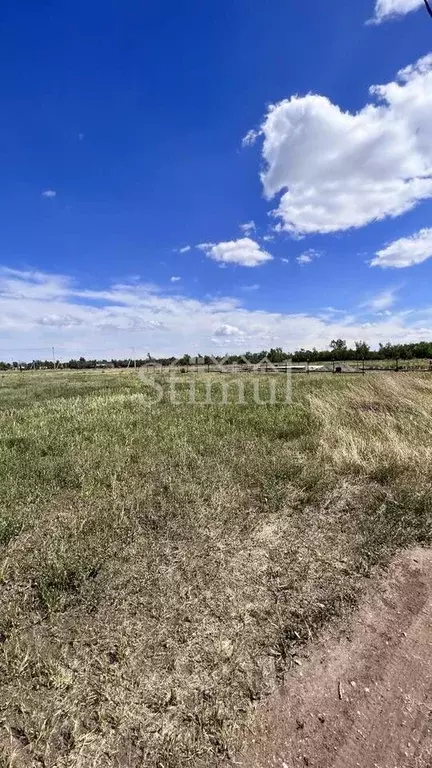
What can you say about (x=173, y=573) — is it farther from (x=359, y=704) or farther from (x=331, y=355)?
(x=331, y=355)

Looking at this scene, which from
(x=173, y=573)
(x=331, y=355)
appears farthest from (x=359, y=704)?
(x=331, y=355)

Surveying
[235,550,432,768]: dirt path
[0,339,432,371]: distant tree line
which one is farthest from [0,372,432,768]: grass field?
[0,339,432,371]: distant tree line

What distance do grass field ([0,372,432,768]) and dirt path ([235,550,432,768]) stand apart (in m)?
0.14

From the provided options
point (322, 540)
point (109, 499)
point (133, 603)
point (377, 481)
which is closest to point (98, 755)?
point (133, 603)

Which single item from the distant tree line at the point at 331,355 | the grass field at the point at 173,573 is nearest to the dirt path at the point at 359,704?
the grass field at the point at 173,573

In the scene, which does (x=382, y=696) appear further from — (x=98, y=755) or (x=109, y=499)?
(x=109, y=499)

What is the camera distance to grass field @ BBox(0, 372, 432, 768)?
5.67 ft

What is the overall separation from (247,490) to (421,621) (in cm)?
224

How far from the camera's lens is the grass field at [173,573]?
173 cm

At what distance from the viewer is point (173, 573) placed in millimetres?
2816

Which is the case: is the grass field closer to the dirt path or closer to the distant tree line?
the dirt path

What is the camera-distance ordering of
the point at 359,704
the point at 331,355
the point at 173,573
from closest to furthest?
1. the point at 359,704
2. the point at 173,573
3. the point at 331,355

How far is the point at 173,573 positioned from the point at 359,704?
145 centimetres

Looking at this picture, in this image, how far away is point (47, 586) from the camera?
2582 millimetres
